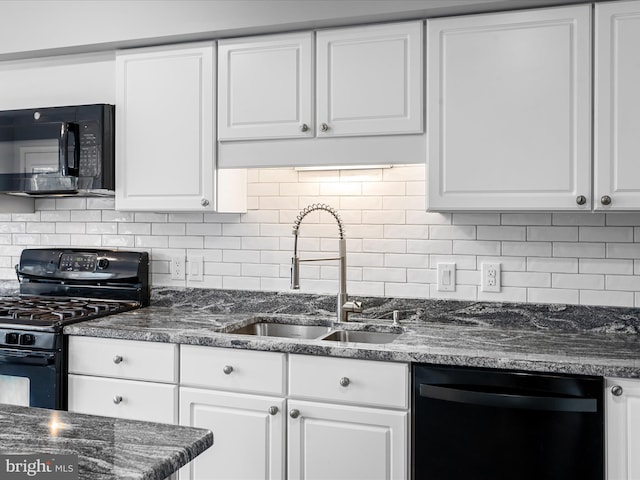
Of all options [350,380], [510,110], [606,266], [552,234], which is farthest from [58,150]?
[606,266]

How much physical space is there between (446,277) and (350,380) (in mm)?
741

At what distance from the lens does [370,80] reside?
95.6 inches

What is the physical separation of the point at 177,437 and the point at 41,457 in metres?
0.28

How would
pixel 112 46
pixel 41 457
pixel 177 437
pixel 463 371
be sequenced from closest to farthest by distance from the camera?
pixel 41 457 < pixel 177 437 < pixel 463 371 < pixel 112 46

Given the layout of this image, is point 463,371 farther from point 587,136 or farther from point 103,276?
point 103,276

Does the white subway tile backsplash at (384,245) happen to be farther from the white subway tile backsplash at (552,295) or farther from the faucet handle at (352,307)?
the white subway tile backsplash at (552,295)

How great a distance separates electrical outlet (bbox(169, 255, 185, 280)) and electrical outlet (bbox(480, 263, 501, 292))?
143cm

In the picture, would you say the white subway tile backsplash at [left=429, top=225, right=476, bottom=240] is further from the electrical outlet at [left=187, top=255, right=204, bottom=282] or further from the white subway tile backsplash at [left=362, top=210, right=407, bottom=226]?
the electrical outlet at [left=187, top=255, right=204, bottom=282]

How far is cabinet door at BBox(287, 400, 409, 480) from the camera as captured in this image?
212 cm

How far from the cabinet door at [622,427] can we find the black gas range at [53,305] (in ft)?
6.58

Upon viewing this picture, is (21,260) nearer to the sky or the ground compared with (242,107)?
nearer to the ground

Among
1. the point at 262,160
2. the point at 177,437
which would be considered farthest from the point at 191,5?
the point at 177,437

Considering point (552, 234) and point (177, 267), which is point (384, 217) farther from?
point (177, 267)

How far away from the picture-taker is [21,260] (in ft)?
10.7
